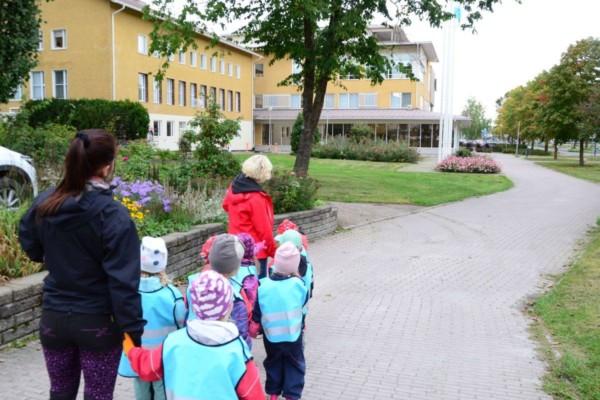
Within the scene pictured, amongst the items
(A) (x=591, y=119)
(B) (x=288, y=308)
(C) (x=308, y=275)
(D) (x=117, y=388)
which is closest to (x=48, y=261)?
(B) (x=288, y=308)

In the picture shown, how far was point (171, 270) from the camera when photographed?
775 centimetres

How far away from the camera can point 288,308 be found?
4.12 metres

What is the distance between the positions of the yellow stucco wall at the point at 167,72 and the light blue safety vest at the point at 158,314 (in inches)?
1112

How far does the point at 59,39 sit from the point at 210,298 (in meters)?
42.3

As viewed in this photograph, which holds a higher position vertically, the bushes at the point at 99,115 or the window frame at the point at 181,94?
the window frame at the point at 181,94

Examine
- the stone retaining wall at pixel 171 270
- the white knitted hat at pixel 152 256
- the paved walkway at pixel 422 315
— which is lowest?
the paved walkway at pixel 422 315

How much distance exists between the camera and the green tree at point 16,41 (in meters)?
16.7

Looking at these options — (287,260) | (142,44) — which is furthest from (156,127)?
(287,260)

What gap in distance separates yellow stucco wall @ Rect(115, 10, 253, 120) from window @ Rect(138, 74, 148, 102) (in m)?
0.34

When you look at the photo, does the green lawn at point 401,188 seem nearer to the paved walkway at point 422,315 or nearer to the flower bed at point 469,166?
the flower bed at point 469,166

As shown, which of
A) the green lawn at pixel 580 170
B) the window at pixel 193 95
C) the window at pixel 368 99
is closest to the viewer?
the green lawn at pixel 580 170

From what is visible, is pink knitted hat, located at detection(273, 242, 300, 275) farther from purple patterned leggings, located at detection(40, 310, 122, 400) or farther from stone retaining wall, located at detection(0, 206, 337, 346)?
stone retaining wall, located at detection(0, 206, 337, 346)

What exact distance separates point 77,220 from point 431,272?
7.29 m

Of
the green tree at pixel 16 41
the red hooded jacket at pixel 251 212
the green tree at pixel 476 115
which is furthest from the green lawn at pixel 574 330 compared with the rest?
the green tree at pixel 476 115
